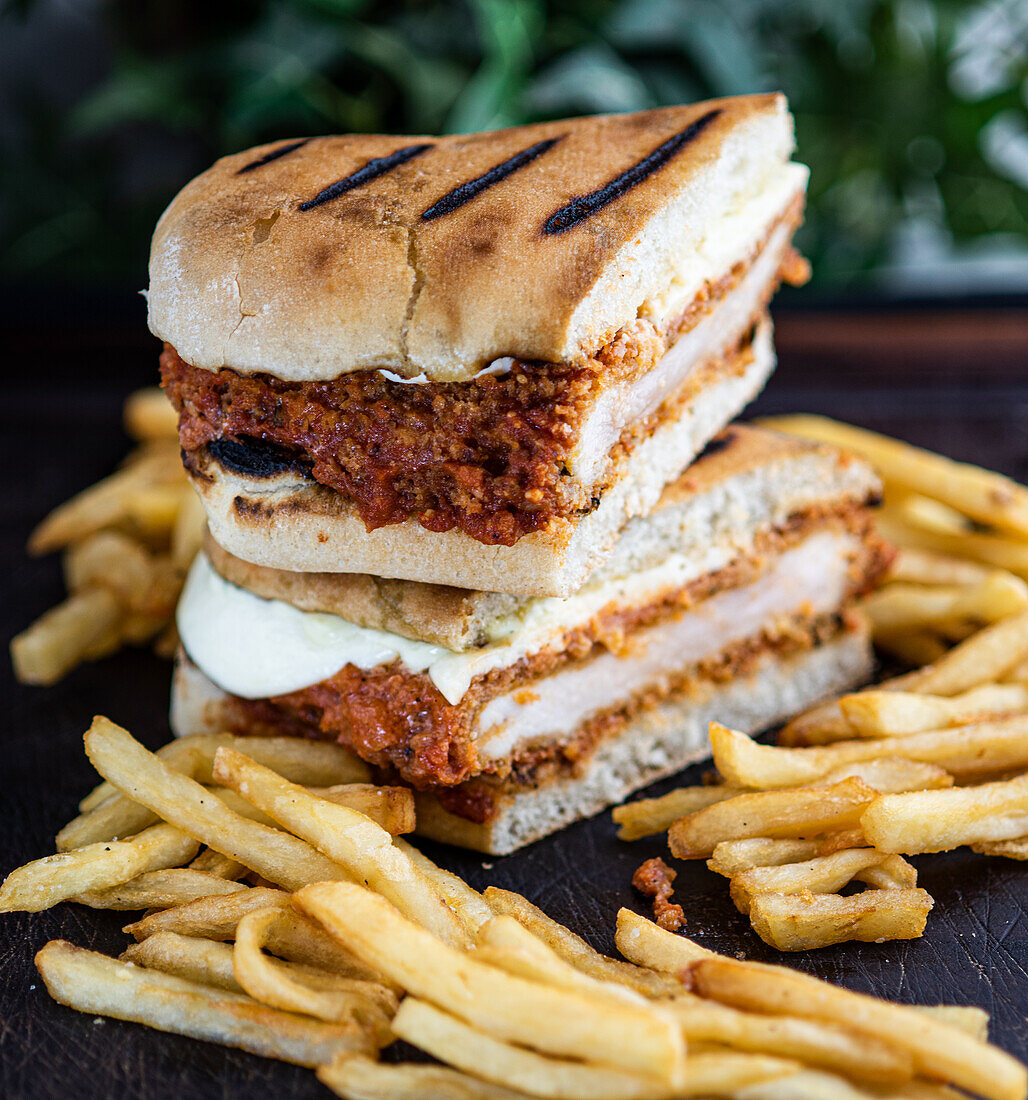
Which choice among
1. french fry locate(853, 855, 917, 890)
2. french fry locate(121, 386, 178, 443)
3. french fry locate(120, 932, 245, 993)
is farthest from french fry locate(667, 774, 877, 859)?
french fry locate(121, 386, 178, 443)

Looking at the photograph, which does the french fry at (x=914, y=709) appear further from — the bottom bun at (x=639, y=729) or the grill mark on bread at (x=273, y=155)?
the grill mark on bread at (x=273, y=155)

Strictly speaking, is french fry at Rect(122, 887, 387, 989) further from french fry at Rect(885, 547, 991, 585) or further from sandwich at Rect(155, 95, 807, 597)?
french fry at Rect(885, 547, 991, 585)

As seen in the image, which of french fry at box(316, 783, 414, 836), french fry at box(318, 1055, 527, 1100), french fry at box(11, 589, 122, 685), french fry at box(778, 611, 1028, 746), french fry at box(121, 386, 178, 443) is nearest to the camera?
french fry at box(318, 1055, 527, 1100)

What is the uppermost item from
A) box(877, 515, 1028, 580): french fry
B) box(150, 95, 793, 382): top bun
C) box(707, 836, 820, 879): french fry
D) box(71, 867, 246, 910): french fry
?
box(150, 95, 793, 382): top bun

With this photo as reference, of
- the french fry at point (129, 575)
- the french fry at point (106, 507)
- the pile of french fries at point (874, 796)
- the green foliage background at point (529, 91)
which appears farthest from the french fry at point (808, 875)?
the green foliage background at point (529, 91)

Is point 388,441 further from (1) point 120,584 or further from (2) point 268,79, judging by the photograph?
(2) point 268,79

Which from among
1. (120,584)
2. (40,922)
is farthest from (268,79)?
(40,922)

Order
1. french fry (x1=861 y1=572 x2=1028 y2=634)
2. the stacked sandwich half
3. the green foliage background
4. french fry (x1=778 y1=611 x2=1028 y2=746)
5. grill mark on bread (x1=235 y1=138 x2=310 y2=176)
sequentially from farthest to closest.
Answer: the green foliage background
french fry (x1=861 y1=572 x2=1028 y2=634)
french fry (x1=778 y1=611 x2=1028 y2=746)
grill mark on bread (x1=235 y1=138 x2=310 y2=176)
the stacked sandwich half
